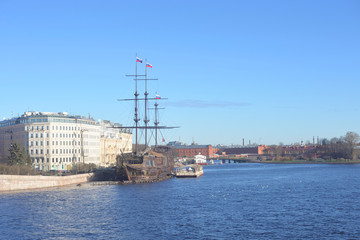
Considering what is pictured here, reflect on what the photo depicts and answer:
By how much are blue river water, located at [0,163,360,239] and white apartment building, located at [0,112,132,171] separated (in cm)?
4609

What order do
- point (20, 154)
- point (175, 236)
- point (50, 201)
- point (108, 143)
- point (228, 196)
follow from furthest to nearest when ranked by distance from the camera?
point (108, 143) → point (20, 154) → point (228, 196) → point (50, 201) → point (175, 236)

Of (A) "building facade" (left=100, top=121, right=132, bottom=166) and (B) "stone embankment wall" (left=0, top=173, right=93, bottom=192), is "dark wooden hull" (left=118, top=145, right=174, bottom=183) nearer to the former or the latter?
(B) "stone embankment wall" (left=0, top=173, right=93, bottom=192)

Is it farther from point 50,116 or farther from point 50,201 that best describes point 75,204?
point 50,116

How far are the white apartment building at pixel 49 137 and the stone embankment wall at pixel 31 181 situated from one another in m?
22.7

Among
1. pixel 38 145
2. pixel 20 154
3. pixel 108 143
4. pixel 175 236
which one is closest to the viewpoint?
pixel 175 236

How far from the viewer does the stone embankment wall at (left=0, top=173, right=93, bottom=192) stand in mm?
68125

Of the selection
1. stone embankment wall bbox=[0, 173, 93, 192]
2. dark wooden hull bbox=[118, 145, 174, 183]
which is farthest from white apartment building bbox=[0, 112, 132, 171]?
stone embankment wall bbox=[0, 173, 93, 192]

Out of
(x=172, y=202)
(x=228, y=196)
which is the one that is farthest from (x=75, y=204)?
(x=228, y=196)

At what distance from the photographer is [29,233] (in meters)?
37.1

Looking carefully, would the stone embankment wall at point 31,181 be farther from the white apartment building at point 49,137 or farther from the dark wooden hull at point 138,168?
the white apartment building at point 49,137

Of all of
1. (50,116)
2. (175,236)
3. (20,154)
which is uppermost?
(50,116)

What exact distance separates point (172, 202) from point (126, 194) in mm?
11313

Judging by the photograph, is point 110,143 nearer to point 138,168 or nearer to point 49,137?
point 49,137

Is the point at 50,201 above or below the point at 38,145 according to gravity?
below
